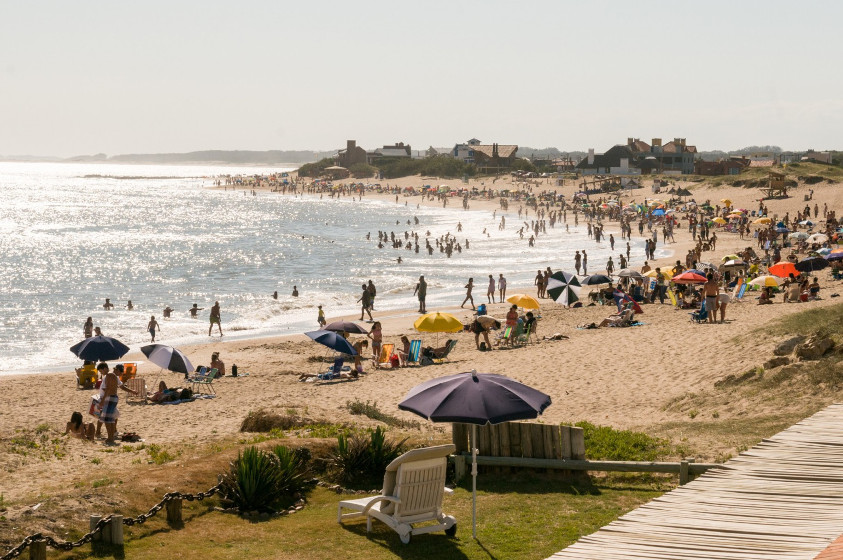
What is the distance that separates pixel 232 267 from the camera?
5650 centimetres

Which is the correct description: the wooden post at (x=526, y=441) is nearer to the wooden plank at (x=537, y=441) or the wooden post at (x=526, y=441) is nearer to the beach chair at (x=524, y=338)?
the wooden plank at (x=537, y=441)

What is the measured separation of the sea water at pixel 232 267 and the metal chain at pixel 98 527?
19.1 meters

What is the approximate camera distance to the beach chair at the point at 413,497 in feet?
25.9

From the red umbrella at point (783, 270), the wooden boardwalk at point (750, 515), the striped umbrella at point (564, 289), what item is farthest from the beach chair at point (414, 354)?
the wooden boardwalk at point (750, 515)

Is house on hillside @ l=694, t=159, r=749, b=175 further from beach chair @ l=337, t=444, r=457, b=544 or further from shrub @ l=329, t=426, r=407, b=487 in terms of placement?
beach chair @ l=337, t=444, r=457, b=544

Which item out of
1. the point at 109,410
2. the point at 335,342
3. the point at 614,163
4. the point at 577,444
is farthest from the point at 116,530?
the point at 614,163

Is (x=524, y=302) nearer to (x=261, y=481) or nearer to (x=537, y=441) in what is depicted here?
(x=537, y=441)

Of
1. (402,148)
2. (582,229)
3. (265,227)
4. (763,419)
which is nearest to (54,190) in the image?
(402,148)

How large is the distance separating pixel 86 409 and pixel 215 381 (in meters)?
3.60

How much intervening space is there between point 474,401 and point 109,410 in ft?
26.1

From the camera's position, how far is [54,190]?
189625 mm

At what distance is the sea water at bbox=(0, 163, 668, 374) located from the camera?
112 feet

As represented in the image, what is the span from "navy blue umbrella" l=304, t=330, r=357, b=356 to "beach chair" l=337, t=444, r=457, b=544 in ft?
38.9

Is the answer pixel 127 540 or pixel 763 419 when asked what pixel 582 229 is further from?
pixel 127 540
